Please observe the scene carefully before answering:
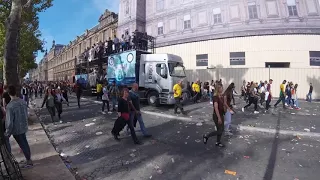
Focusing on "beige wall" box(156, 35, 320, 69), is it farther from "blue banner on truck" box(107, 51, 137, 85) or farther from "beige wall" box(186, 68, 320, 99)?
"blue banner on truck" box(107, 51, 137, 85)

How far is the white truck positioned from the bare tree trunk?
638 centimetres

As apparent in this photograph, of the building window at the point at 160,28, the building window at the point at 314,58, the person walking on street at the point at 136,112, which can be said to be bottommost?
the person walking on street at the point at 136,112

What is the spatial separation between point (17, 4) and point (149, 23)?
2026 cm

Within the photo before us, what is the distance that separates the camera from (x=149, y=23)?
26625 millimetres

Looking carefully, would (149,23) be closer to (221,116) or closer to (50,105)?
(50,105)

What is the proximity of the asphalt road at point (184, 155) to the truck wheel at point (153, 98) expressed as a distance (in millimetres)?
4199

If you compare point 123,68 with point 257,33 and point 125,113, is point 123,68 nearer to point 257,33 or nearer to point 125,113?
point 125,113

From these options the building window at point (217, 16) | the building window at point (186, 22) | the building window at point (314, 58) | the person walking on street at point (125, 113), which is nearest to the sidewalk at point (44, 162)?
the person walking on street at point (125, 113)

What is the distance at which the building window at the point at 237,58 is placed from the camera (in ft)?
64.9

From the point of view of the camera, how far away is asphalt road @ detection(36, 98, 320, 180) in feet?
13.4

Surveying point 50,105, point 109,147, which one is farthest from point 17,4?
point 109,147

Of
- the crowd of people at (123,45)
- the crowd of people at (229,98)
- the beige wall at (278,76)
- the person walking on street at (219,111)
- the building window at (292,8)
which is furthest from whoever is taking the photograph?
the building window at (292,8)

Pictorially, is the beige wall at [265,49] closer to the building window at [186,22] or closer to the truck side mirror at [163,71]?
the building window at [186,22]

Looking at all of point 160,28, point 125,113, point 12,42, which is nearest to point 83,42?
A: point 160,28
